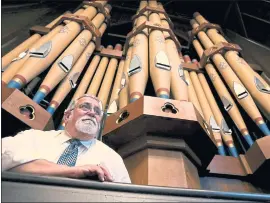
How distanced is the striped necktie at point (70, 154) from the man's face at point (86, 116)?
0.06m

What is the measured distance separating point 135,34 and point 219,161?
137 cm

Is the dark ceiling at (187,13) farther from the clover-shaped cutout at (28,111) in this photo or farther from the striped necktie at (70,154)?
the striped necktie at (70,154)

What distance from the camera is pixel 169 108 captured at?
1242 millimetres

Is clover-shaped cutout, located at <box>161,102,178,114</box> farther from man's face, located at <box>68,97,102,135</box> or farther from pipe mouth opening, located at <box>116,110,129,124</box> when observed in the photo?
man's face, located at <box>68,97,102,135</box>

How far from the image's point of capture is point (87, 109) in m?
1.47

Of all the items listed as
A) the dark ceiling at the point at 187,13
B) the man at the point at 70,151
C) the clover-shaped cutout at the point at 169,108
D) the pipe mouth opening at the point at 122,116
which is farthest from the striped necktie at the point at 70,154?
the dark ceiling at the point at 187,13

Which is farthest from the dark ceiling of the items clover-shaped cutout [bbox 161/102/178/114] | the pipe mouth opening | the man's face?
clover-shaped cutout [bbox 161/102/178/114]

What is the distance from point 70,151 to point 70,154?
26 mm

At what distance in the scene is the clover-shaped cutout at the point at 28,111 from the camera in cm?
134

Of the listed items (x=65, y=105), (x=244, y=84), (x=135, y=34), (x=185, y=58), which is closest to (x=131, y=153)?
(x=65, y=105)

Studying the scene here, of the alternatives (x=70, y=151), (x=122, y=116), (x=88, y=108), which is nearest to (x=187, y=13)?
(x=88, y=108)

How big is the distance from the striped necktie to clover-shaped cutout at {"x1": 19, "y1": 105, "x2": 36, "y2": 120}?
203mm

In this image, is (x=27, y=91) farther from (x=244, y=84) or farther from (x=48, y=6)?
(x=48, y=6)

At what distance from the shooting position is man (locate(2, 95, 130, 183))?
2.99 feet
